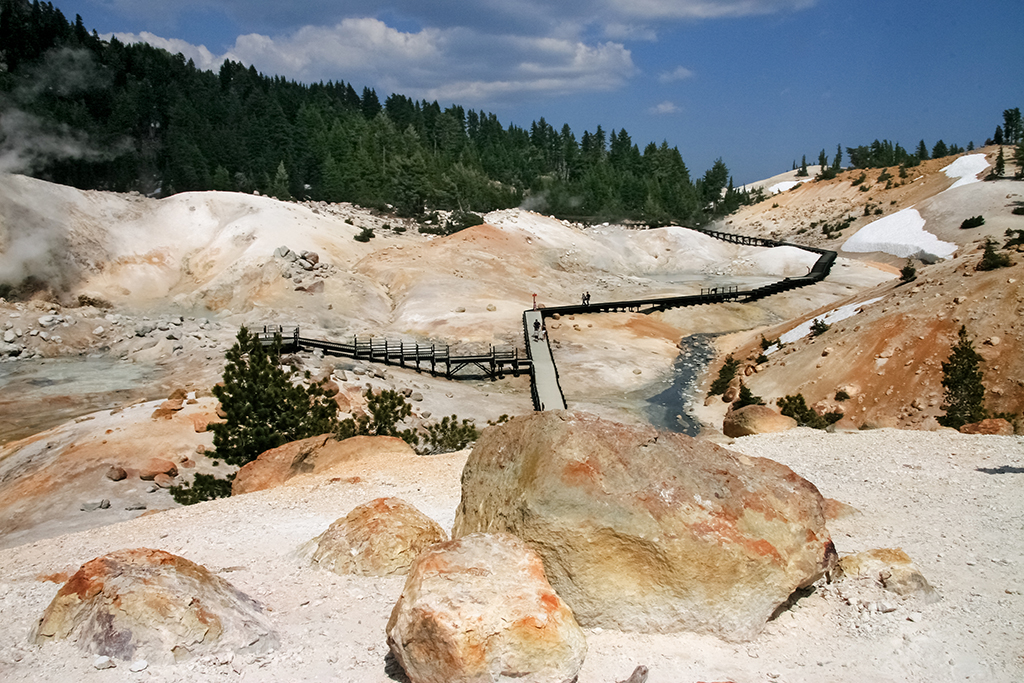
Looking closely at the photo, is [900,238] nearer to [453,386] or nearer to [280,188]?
[453,386]

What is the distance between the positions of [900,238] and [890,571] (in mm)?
83484

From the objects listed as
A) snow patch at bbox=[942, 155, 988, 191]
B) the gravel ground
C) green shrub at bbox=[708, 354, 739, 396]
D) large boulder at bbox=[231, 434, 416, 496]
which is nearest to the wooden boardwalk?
green shrub at bbox=[708, 354, 739, 396]

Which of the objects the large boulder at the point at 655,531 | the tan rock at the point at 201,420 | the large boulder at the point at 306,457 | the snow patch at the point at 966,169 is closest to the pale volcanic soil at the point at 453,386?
the tan rock at the point at 201,420

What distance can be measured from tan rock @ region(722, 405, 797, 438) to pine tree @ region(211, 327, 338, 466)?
531 inches

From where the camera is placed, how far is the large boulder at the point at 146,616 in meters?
7.76

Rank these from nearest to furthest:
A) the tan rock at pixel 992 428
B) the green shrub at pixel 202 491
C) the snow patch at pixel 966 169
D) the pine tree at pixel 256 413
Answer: the green shrub at pixel 202 491 < the tan rock at pixel 992 428 < the pine tree at pixel 256 413 < the snow patch at pixel 966 169

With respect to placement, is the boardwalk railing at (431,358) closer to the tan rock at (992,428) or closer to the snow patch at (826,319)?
the snow patch at (826,319)

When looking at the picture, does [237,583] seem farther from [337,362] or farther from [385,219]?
[385,219]

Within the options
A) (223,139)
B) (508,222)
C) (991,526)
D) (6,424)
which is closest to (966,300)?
(991,526)

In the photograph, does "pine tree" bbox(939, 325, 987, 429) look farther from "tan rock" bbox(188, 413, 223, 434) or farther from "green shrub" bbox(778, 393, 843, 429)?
"tan rock" bbox(188, 413, 223, 434)

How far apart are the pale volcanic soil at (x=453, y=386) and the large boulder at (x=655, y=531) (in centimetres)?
42

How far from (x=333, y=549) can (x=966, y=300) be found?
104 ft

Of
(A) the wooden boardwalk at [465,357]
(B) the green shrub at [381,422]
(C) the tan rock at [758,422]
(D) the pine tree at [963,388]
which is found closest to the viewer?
(B) the green shrub at [381,422]

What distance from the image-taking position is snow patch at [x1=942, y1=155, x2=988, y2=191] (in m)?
94.8
